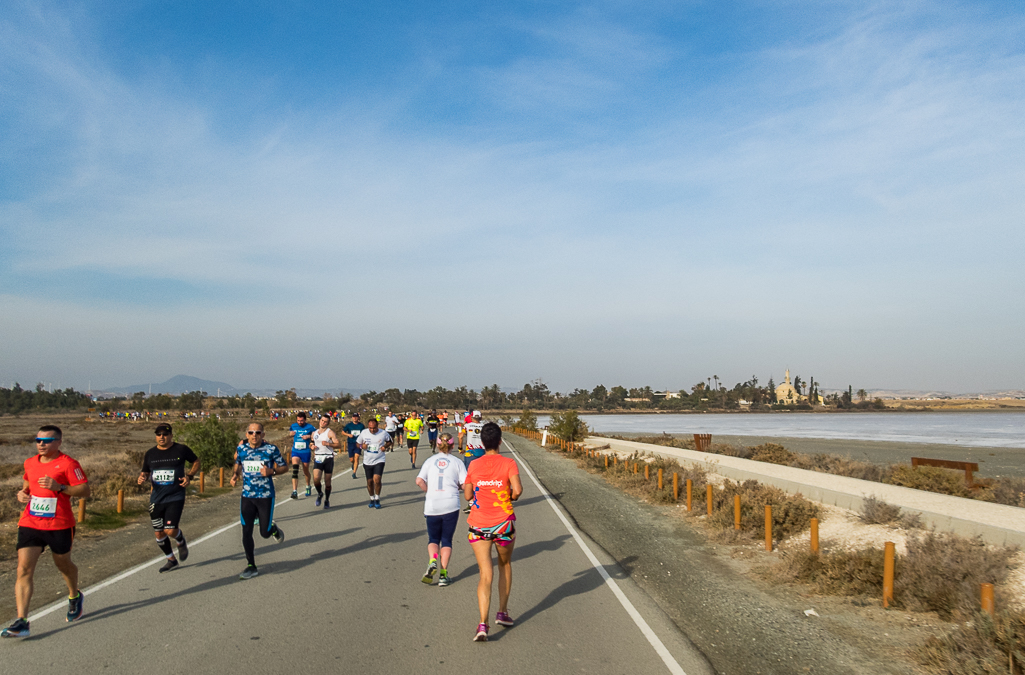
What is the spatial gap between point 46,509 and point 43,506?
1.5 inches

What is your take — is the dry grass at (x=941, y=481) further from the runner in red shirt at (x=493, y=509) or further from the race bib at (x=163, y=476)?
the race bib at (x=163, y=476)

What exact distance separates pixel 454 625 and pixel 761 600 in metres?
3.77

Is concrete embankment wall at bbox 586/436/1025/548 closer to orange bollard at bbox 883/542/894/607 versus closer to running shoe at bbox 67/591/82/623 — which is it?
orange bollard at bbox 883/542/894/607

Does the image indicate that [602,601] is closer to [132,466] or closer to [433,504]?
[433,504]

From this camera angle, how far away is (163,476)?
8.55 metres

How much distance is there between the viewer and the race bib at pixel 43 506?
634cm

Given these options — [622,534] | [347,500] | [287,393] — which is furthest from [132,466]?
[287,393]

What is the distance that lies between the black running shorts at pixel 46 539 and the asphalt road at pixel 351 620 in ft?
2.38

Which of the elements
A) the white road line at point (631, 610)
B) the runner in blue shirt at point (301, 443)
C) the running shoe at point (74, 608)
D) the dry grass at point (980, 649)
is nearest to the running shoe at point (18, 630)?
the running shoe at point (74, 608)

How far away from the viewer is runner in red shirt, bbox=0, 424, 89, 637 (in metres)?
6.26

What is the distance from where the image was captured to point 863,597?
8180 mm

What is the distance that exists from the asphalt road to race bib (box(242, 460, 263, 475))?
127 centimetres

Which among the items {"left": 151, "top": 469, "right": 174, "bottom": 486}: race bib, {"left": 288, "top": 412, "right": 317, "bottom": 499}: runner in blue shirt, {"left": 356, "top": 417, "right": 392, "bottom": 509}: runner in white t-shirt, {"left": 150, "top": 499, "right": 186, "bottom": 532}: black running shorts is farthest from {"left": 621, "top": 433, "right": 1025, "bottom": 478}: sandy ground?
{"left": 151, "top": 469, "right": 174, "bottom": 486}: race bib

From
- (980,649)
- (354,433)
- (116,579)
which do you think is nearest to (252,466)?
(116,579)
